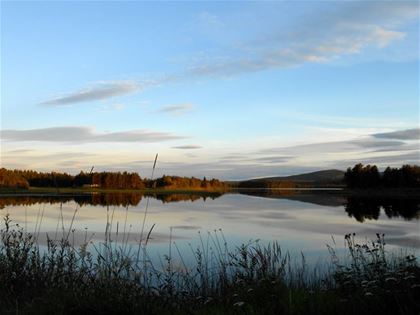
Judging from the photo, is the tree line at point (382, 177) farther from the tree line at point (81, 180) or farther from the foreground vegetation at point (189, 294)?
the foreground vegetation at point (189, 294)

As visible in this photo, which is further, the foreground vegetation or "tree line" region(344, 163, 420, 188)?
"tree line" region(344, 163, 420, 188)

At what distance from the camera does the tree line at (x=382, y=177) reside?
A: 98.2 meters

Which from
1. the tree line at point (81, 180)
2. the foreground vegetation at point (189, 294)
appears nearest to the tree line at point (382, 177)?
the tree line at point (81, 180)

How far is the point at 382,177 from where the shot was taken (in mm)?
105750

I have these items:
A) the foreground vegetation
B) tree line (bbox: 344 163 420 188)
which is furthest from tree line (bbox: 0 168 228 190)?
the foreground vegetation

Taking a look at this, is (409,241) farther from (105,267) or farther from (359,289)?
(105,267)

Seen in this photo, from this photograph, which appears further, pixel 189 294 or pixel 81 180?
pixel 81 180

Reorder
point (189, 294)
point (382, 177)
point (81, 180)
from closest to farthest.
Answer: point (189, 294) < point (382, 177) < point (81, 180)

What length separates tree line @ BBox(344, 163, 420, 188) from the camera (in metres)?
98.2

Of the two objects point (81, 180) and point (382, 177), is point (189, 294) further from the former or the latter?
point (81, 180)

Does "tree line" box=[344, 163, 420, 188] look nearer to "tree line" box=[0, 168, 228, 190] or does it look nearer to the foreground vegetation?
"tree line" box=[0, 168, 228, 190]

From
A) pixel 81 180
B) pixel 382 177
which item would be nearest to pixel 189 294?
pixel 382 177

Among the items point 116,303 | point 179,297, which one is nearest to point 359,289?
point 179,297

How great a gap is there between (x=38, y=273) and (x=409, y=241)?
16195mm
